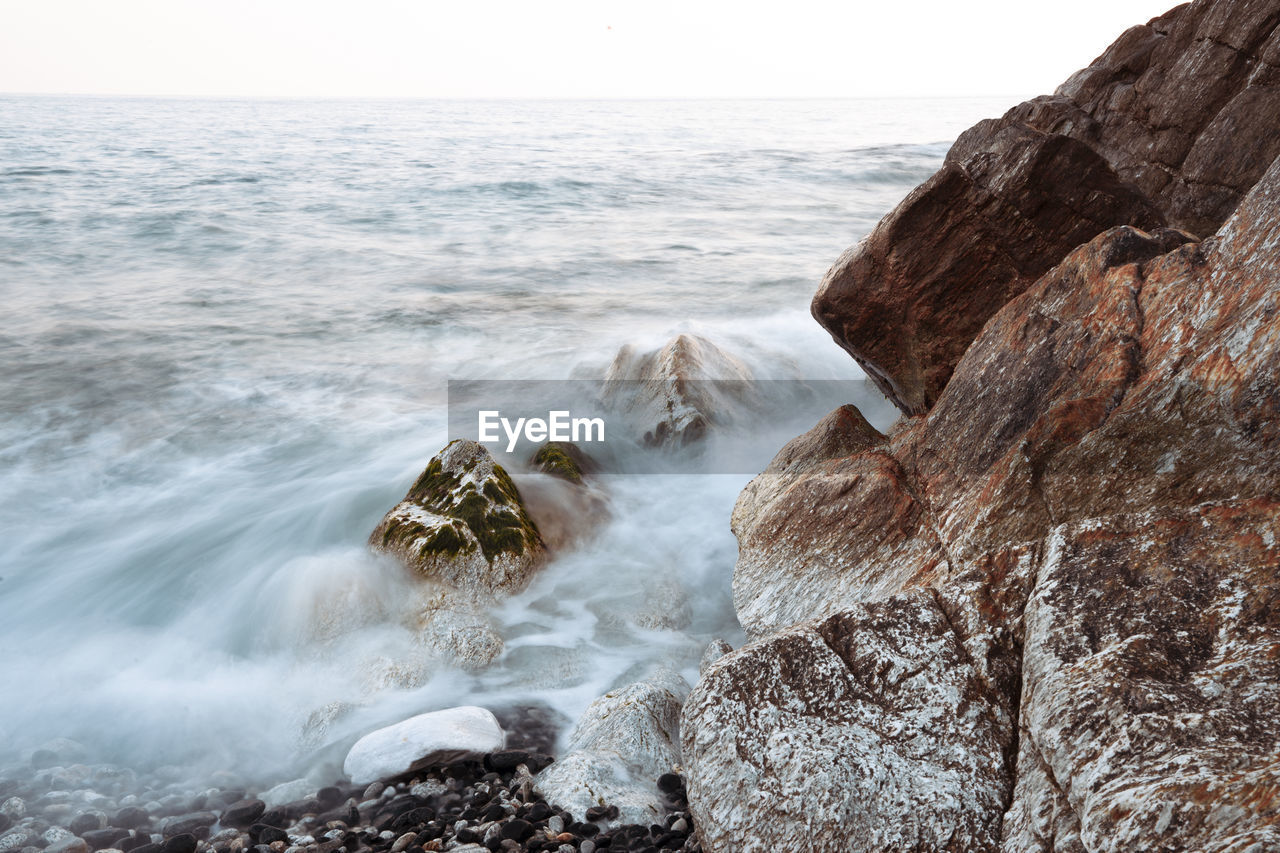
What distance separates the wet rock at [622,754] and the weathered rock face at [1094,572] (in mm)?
784

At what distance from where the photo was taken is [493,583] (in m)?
6.65

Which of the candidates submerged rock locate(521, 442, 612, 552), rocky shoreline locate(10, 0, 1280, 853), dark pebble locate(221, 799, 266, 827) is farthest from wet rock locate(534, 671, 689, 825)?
submerged rock locate(521, 442, 612, 552)

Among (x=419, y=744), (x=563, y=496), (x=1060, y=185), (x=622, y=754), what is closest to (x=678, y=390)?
(x=563, y=496)

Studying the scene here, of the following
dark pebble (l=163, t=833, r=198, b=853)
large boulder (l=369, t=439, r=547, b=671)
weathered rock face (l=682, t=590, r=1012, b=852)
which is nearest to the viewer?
weathered rock face (l=682, t=590, r=1012, b=852)

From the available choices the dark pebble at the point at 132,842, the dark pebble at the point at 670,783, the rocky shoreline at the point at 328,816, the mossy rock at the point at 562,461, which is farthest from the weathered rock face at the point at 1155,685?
the mossy rock at the point at 562,461

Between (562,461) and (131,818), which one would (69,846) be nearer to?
(131,818)

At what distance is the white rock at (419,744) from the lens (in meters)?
4.81

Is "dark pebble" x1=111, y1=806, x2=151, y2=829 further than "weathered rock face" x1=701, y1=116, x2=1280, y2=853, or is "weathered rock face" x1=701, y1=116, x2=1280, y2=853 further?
"dark pebble" x1=111, y1=806, x2=151, y2=829

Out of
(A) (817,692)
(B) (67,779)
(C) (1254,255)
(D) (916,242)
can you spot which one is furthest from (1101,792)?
(B) (67,779)

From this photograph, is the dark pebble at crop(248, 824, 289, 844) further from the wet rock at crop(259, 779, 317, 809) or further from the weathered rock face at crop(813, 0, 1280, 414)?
the weathered rock face at crop(813, 0, 1280, 414)

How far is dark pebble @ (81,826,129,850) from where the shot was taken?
4.46m

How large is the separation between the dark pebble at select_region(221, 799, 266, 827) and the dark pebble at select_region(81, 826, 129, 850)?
0.49m

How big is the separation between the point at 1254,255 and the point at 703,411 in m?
5.69

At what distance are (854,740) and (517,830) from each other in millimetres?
1793
